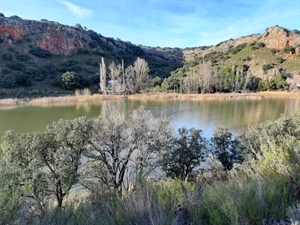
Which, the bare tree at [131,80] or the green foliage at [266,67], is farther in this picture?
the green foliage at [266,67]

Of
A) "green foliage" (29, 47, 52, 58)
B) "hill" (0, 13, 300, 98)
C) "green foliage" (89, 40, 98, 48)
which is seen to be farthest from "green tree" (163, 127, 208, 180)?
"green foliage" (89, 40, 98, 48)

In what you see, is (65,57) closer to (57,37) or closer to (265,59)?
(57,37)

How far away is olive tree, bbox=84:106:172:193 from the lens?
6.95 metres

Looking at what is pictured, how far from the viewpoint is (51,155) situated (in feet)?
19.5

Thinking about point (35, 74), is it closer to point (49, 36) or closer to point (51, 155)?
point (49, 36)

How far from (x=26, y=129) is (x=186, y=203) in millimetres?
14600

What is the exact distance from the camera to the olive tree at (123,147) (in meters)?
6.95

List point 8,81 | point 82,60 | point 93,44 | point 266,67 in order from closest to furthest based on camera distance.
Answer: point 8,81, point 266,67, point 82,60, point 93,44

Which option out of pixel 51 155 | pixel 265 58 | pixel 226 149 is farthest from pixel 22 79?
pixel 265 58

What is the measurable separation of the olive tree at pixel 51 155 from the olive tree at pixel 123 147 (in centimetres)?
70

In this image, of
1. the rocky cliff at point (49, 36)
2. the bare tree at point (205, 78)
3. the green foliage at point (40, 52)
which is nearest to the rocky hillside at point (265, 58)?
the bare tree at point (205, 78)

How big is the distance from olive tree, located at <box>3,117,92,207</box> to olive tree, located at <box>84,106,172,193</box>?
696 millimetres

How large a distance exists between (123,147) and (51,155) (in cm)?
229

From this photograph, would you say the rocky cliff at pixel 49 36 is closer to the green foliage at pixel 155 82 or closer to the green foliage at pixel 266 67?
the green foliage at pixel 155 82
